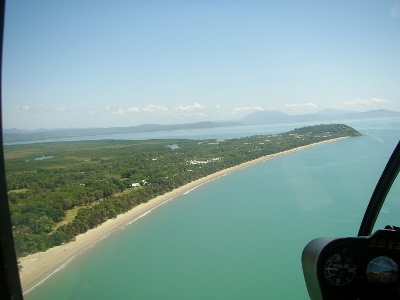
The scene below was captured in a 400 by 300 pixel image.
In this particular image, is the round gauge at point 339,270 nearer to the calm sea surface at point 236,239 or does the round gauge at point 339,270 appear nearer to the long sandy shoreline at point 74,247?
the long sandy shoreline at point 74,247

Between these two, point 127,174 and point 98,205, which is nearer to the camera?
point 98,205

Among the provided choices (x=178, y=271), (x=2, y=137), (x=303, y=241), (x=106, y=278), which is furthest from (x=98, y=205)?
(x=2, y=137)

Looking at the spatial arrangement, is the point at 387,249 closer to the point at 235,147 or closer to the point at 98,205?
the point at 98,205

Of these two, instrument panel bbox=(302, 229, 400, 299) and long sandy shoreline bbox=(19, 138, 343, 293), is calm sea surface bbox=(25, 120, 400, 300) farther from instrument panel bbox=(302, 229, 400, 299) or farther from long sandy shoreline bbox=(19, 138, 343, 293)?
instrument panel bbox=(302, 229, 400, 299)

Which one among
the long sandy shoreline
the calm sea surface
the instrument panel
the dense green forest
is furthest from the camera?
the calm sea surface

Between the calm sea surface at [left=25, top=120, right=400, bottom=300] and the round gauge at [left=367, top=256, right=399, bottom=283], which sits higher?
the round gauge at [left=367, top=256, right=399, bottom=283]

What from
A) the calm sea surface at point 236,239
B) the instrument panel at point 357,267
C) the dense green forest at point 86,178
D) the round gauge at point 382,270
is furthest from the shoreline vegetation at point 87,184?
the round gauge at point 382,270

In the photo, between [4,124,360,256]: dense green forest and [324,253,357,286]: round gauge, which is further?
[4,124,360,256]: dense green forest

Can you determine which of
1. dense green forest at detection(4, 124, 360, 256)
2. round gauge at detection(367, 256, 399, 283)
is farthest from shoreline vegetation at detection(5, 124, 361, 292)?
round gauge at detection(367, 256, 399, 283)

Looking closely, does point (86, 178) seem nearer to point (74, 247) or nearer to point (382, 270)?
point (74, 247)
